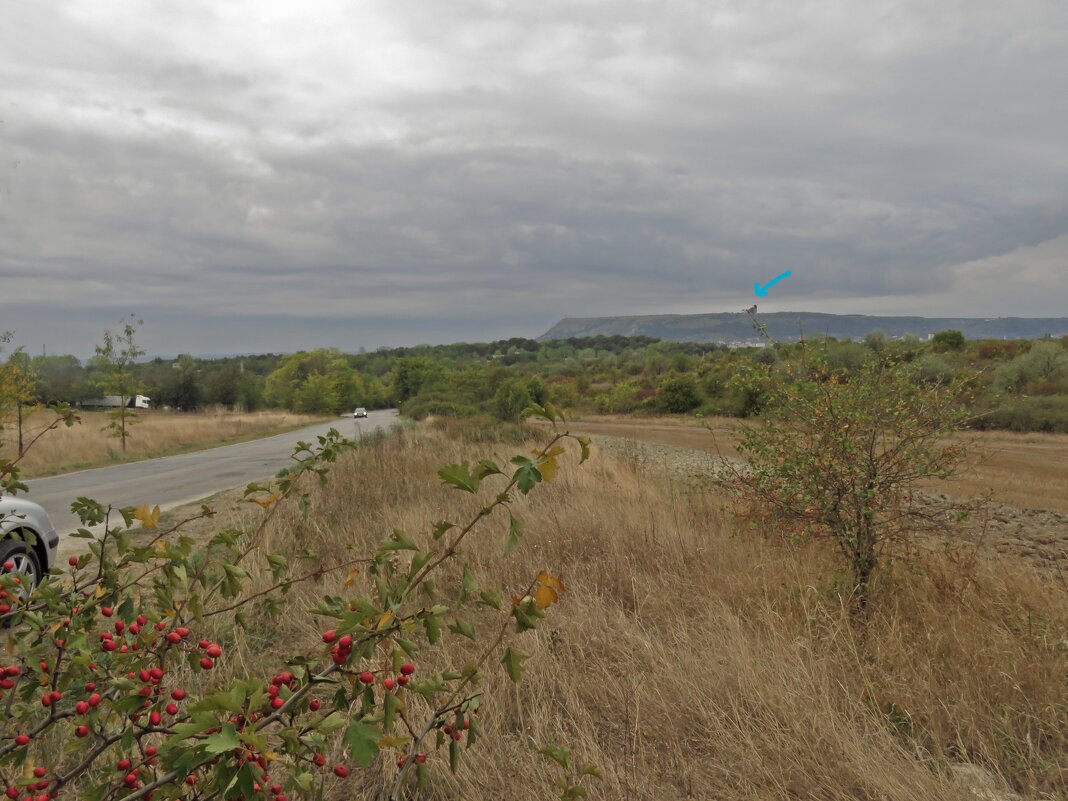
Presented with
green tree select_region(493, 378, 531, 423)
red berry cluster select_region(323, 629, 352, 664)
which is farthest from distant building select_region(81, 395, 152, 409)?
red berry cluster select_region(323, 629, 352, 664)

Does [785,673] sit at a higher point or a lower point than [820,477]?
lower

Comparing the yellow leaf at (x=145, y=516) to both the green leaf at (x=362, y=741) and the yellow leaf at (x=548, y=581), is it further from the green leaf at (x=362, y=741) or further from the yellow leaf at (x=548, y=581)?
the yellow leaf at (x=548, y=581)

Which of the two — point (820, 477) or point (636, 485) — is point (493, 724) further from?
point (636, 485)

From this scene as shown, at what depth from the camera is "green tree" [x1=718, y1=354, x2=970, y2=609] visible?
520 centimetres

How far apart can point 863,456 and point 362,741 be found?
4.85 meters

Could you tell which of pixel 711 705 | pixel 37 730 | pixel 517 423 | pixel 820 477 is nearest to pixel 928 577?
pixel 820 477

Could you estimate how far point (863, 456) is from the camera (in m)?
5.29

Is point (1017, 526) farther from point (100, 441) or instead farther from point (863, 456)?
point (100, 441)

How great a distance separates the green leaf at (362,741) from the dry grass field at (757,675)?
150cm

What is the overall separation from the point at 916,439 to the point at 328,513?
6.36 m

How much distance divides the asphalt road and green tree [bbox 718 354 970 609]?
8758mm

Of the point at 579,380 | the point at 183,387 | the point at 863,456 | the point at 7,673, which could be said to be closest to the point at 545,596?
the point at 7,673

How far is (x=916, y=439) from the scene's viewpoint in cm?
526

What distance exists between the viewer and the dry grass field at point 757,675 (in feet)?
9.00
